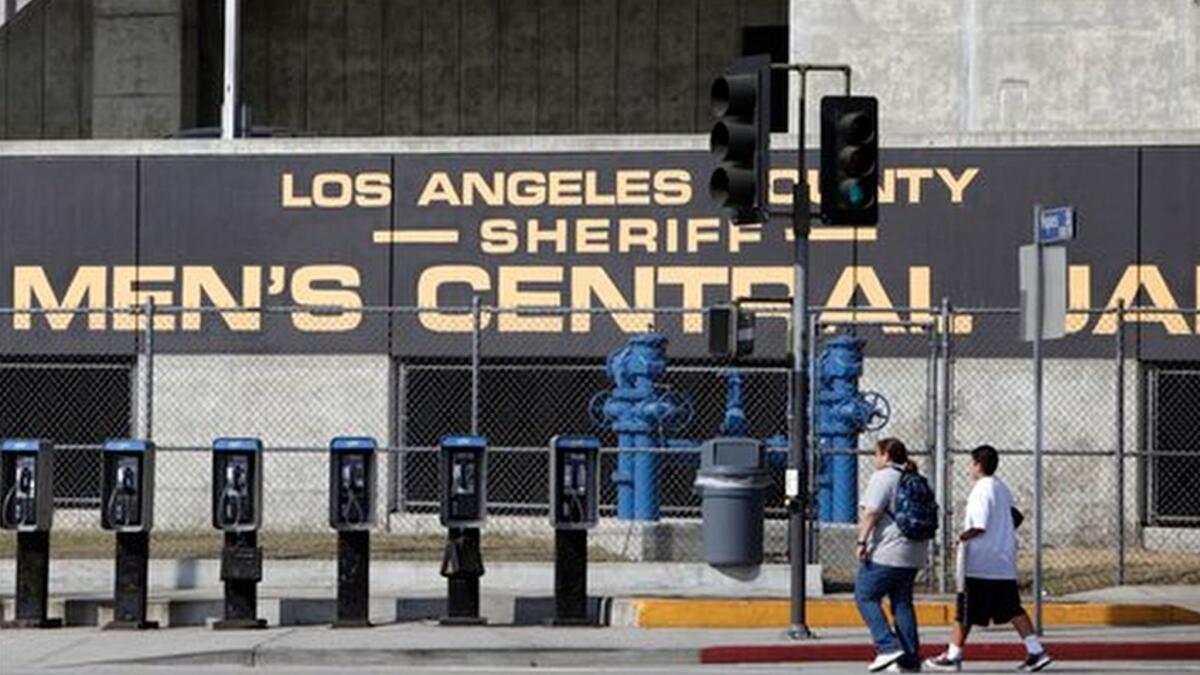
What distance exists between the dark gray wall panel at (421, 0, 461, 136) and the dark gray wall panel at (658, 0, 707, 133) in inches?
116

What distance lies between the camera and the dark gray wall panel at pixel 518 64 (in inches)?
1594

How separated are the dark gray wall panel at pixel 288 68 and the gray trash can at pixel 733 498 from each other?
1918 cm

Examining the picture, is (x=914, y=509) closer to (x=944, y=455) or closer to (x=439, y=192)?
(x=944, y=455)

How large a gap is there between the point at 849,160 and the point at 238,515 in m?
5.35

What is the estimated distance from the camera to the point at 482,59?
40.6 m

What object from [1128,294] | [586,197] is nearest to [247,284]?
[586,197]

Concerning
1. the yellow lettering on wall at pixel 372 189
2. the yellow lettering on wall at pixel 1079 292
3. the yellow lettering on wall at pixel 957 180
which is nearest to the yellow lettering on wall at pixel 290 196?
the yellow lettering on wall at pixel 372 189

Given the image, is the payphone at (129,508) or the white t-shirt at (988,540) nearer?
the white t-shirt at (988,540)

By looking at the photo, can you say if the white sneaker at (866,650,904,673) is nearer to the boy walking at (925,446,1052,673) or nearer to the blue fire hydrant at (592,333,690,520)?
the boy walking at (925,446,1052,673)

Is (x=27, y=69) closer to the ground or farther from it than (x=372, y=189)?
farther from it

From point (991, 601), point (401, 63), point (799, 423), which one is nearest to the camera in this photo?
point (991, 601)

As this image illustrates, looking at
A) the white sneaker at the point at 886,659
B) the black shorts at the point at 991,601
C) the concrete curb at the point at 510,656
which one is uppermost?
the black shorts at the point at 991,601

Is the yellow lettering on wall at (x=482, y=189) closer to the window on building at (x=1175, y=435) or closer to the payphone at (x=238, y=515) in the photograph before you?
the window on building at (x=1175, y=435)

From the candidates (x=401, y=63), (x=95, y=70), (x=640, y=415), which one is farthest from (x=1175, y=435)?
(x=95, y=70)
